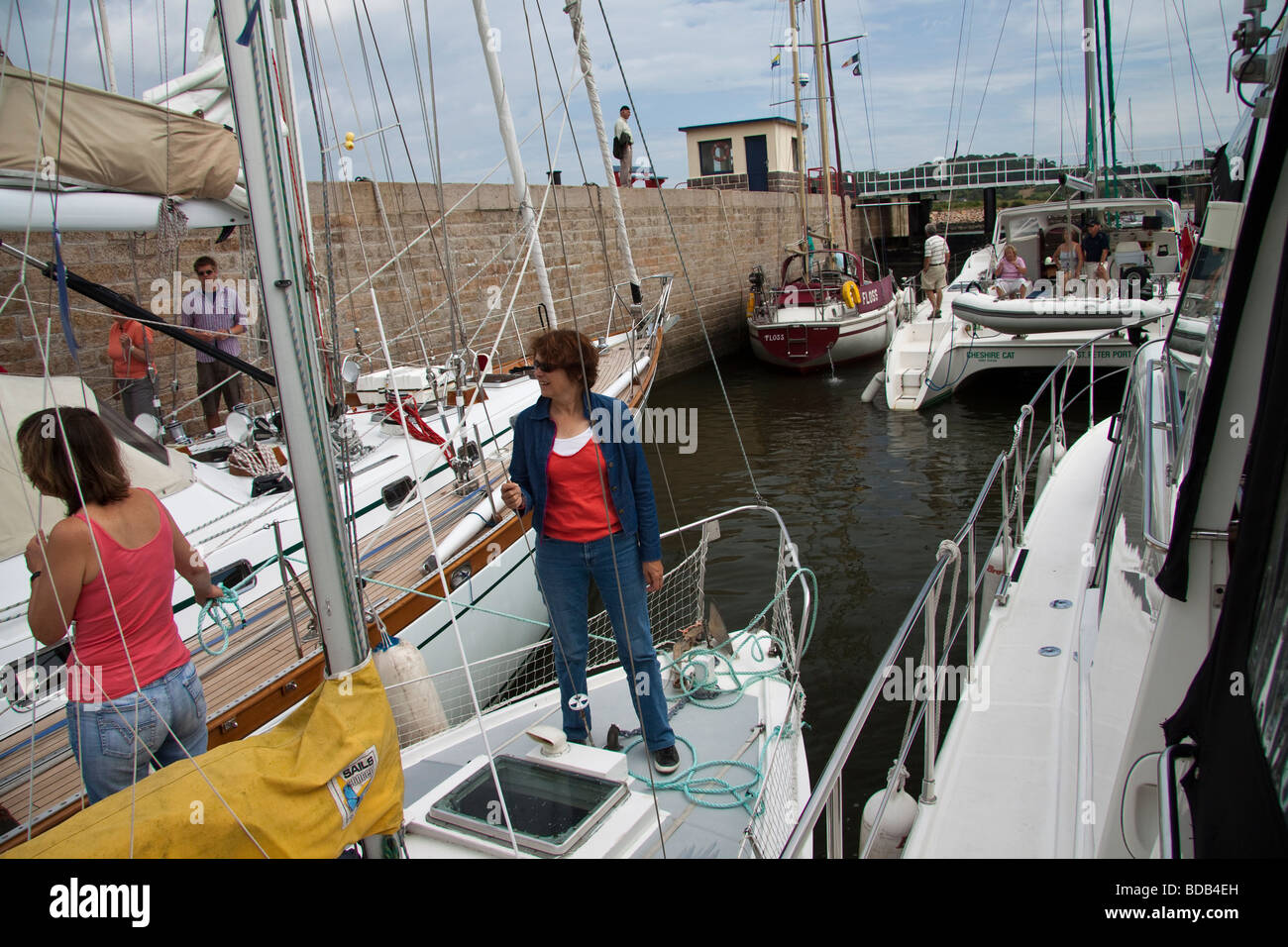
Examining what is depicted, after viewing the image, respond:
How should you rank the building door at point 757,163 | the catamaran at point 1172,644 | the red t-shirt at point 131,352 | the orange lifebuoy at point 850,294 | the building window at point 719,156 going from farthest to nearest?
the building window at point 719,156, the building door at point 757,163, the orange lifebuoy at point 850,294, the red t-shirt at point 131,352, the catamaran at point 1172,644

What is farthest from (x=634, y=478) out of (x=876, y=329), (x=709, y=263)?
(x=709, y=263)

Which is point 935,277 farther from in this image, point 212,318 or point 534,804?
point 534,804

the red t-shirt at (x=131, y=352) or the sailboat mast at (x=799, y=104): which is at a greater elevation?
the sailboat mast at (x=799, y=104)

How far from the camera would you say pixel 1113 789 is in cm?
186

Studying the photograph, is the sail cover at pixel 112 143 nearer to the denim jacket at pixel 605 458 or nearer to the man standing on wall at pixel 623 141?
the denim jacket at pixel 605 458

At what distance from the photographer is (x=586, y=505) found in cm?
280

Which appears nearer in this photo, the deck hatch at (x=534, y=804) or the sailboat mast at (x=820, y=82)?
the deck hatch at (x=534, y=804)

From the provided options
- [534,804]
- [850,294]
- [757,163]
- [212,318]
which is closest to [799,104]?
[850,294]

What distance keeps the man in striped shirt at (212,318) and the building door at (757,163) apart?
22800mm

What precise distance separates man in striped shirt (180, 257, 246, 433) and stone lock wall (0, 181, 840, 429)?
0.78ft

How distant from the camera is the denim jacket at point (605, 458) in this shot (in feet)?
9.20

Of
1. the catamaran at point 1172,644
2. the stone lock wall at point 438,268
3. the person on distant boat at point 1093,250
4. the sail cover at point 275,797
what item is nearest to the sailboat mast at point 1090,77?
the person on distant boat at point 1093,250

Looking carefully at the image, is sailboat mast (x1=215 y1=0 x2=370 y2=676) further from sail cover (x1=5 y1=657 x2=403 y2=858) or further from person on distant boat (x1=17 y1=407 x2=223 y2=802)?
person on distant boat (x1=17 y1=407 x2=223 y2=802)
